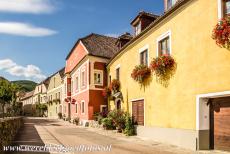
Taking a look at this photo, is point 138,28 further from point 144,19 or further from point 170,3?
point 170,3

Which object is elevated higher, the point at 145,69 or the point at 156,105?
the point at 145,69

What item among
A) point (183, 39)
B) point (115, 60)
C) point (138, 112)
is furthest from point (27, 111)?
point (183, 39)

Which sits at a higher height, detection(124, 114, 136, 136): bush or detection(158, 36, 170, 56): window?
Result: detection(158, 36, 170, 56): window

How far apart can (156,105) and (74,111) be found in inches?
956

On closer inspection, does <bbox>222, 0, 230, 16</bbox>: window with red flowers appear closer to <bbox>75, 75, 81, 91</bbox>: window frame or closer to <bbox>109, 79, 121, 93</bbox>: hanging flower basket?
<bbox>109, 79, 121, 93</bbox>: hanging flower basket

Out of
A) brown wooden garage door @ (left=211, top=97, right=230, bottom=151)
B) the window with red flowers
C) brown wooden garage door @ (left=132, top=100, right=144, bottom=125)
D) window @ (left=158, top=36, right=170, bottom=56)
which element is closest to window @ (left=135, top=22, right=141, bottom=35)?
window @ (left=158, top=36, right=170, bottom=56)

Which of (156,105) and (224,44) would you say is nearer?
(224,44)

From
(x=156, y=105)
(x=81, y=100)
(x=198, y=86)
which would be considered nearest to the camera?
(x=198, y=86)

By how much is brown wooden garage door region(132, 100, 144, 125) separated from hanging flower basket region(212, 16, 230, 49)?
968 centimetres

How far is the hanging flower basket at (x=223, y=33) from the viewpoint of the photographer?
11.9 m

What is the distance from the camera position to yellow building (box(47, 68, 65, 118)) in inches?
2292

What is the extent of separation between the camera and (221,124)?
44.2 ft

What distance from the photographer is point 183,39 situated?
15742 millimetres

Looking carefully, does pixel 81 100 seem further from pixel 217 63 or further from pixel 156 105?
pixel 217 63
